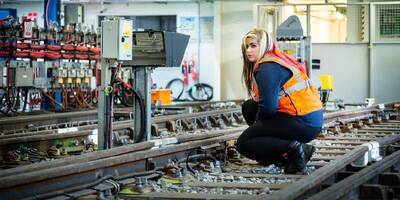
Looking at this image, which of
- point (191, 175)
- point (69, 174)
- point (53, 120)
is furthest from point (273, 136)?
point (53, 120)

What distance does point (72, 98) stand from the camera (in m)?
15.2

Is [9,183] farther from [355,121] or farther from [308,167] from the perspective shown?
[355,121]

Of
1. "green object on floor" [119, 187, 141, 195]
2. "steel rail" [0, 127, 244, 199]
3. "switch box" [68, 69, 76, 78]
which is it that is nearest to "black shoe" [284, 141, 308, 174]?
"steel rail" [0, 127, 244, 199]

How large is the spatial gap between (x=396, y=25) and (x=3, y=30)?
10.1m

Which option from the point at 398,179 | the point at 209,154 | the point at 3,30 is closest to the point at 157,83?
the point at 3,30

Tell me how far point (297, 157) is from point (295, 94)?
0.52 m

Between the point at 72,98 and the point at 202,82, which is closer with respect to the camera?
the point at 72,98

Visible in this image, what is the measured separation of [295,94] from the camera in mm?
6211

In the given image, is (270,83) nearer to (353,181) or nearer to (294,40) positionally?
(353,181)

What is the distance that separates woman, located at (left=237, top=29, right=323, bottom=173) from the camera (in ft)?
19.8

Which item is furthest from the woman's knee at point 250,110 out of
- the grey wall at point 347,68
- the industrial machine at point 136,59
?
the grey wall at point 347,68

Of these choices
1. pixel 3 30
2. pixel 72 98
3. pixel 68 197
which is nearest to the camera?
pixel 68 197

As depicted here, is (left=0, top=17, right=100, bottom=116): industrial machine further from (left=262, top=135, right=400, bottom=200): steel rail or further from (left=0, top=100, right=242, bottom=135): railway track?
(left=262, top=135, right=400, bottom=200): steel rail

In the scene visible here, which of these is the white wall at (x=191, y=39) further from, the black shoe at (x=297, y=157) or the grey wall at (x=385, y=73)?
the black shoe at (x=297, y=157)
